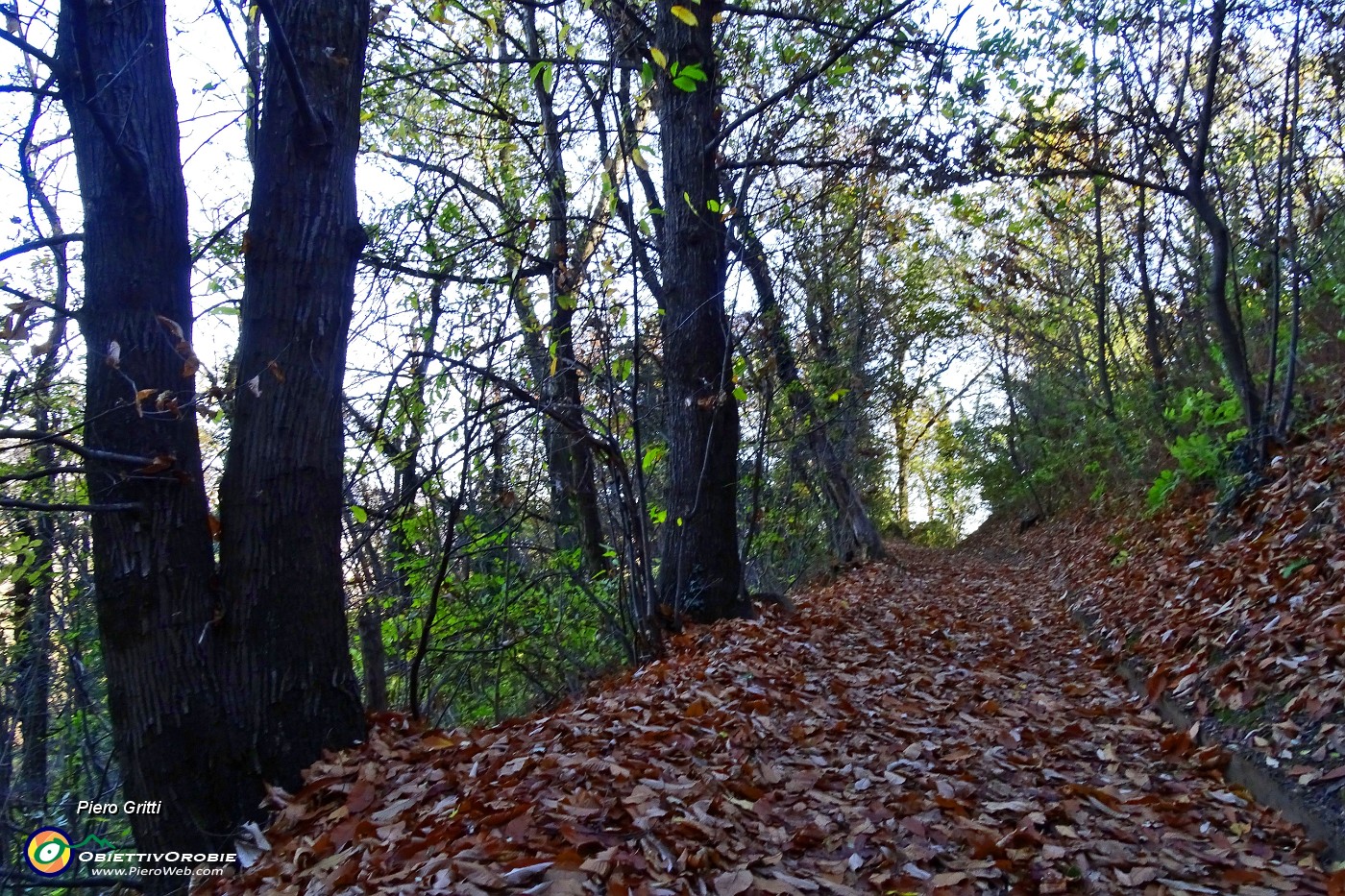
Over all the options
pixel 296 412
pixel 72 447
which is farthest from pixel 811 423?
pixel 72 447

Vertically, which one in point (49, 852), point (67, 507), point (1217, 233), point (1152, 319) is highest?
point (1152, 319)

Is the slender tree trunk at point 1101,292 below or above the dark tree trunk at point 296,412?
above

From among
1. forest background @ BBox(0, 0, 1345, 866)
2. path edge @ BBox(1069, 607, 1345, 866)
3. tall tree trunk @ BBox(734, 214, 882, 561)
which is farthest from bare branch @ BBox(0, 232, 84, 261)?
path edge @ BBox(1069, 607, 1345, 866)

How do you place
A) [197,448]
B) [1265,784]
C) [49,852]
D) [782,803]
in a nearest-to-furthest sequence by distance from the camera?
[782,803]
[197,448]
[1265,784]
[49,852]

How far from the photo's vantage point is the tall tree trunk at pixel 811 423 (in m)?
8.58

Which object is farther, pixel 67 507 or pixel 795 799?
pixel 795 799

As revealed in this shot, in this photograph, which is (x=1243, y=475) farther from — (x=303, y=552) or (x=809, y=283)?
(x=303, y=552)

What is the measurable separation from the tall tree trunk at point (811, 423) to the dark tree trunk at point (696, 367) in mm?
460

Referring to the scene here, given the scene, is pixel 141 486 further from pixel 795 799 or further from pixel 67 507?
pixel 795 799

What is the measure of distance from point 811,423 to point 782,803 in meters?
8.32

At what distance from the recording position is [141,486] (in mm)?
3672

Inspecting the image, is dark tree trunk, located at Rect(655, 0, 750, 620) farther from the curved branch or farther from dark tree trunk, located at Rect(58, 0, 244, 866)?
dark tree trunk, located at Rect(58, 0, 244, 866)

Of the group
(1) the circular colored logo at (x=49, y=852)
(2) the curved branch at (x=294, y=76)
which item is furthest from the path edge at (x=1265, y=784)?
(1) the circular colored logo at (x=49, y=852)

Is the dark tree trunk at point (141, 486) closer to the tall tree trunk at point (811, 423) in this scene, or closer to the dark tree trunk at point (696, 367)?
the dark tree trunk at point (696, 367)
